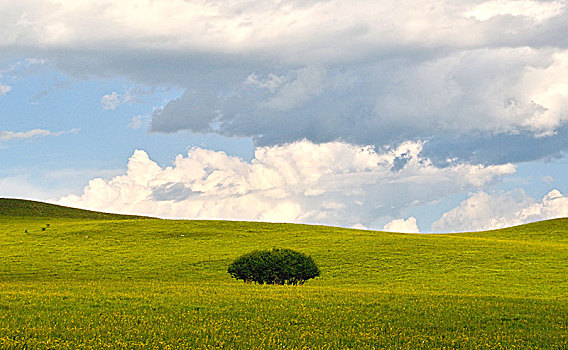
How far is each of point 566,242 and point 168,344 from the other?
3022 inches

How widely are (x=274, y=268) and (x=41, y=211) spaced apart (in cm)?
7812

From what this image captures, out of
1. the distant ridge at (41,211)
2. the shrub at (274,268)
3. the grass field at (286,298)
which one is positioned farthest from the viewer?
the distant ridge at (41,211)

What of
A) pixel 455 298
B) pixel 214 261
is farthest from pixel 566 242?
pixel 455 298

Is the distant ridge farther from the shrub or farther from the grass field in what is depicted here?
the shrub

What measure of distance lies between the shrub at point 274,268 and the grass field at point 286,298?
6.67 feet

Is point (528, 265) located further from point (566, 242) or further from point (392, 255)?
point (566, 242)

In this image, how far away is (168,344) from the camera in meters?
17.8

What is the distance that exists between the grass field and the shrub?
2.03m

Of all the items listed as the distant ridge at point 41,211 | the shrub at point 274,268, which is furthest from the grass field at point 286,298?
the distant ridge at point 41,211

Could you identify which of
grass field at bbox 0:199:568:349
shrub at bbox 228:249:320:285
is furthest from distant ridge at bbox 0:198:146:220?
shrub at bbox 228:249:320:285

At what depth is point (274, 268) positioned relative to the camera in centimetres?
4178

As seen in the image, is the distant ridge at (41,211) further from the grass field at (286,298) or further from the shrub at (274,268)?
the shrub at (274,268)

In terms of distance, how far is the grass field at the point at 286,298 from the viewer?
19.3 metres

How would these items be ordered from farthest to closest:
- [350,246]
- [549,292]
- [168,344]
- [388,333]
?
[350,246] < [549,292] < [388,333] < [168,344]
